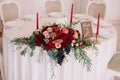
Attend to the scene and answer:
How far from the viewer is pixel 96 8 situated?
388cm

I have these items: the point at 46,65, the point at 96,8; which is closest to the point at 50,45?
the point at 46,65

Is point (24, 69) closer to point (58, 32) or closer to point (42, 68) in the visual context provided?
point (42, 68)

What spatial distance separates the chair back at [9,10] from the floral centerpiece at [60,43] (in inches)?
62.5

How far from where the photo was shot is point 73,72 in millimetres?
2312

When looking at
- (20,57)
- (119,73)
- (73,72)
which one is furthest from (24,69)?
(119,73)

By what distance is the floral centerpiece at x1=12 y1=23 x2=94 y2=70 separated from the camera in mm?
2078

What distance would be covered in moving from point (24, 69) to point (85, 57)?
0.65 metres

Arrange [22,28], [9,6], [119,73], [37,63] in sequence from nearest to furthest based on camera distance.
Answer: [37,63]
[119,73]
[22,28]
[9,6]

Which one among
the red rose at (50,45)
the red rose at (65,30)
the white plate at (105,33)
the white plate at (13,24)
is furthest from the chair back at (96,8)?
the red rose at (50,45)

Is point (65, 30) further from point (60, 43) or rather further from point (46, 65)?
point (46, 65)

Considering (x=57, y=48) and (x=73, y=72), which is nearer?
(x=57, y=48)

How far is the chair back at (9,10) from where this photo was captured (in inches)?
145

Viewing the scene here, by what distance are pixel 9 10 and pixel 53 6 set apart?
0.73 meters

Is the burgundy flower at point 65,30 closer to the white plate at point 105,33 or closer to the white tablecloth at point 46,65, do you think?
the white tablecloth at point 46,65
